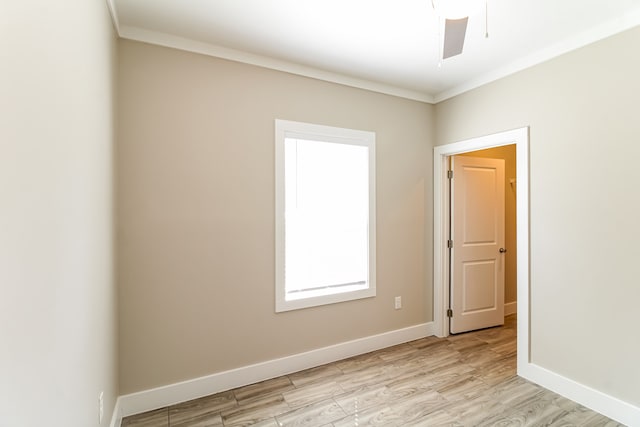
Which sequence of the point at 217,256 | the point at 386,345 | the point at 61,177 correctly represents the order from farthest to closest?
1. the point at 386,345
2. the point at 217,256
3. the point at 61,177

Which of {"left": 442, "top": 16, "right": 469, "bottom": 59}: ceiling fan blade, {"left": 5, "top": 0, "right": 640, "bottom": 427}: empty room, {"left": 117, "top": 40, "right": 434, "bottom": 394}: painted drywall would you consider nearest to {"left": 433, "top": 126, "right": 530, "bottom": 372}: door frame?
{"left": 5, "top": 0, "right": 640, "bottom": 427}: empty room

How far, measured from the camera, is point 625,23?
2.02 m

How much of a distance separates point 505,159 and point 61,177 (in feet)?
15.7

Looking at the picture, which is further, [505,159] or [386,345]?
[505,159]

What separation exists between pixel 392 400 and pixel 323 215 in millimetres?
1629

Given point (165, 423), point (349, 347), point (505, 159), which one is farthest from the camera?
point (505, 159)

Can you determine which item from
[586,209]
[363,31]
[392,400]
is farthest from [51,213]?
[586,209]

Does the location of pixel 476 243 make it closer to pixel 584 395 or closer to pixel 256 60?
pixel 584 395

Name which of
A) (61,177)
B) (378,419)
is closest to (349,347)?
(378,419)

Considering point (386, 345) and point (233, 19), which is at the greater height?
point (233, 19)

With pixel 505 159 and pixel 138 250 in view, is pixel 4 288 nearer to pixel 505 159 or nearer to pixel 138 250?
pixel 138 250

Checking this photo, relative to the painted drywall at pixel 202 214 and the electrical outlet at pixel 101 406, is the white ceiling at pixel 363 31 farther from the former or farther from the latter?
the electrical outlet at pixel 101 406

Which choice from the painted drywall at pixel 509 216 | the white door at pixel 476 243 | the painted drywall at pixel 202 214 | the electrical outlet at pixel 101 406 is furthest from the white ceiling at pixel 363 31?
the electrical outlet at pixel 101 406

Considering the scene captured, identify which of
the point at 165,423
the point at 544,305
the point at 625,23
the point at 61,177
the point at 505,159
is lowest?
A: the point at 165,423
